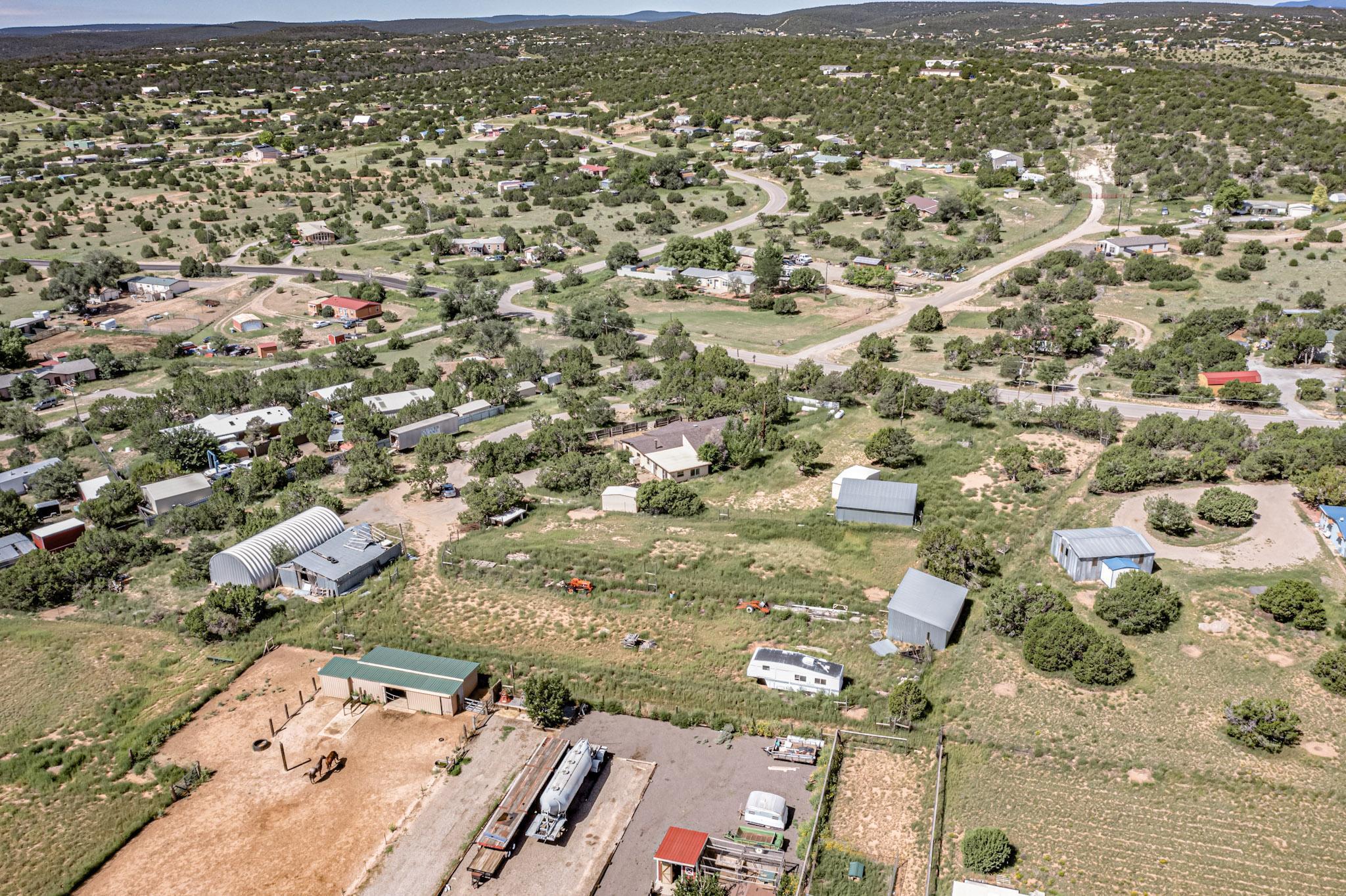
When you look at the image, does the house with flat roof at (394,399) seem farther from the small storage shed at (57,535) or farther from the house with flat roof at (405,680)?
the house with flat roof at (405,680)

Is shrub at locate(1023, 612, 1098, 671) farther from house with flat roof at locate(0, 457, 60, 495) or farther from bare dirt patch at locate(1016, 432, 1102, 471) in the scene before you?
house with flat roof at locate(0, 457, 60, 495)

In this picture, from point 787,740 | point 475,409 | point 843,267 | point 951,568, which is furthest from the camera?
point 843,267

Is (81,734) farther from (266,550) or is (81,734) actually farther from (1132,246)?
(1132,246)

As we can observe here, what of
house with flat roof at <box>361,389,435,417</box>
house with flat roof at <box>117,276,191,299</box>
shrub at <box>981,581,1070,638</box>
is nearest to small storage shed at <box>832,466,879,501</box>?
shrub at <box>981,581,1070,638</box>

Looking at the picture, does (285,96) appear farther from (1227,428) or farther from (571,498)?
(1227,428)

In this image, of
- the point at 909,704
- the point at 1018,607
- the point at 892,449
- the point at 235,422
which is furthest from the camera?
the point at 235,422

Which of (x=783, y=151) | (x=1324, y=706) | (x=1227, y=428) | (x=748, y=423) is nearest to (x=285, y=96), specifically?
(x=783, y=151)

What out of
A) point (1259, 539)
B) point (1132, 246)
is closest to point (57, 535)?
point (1259, 539)
